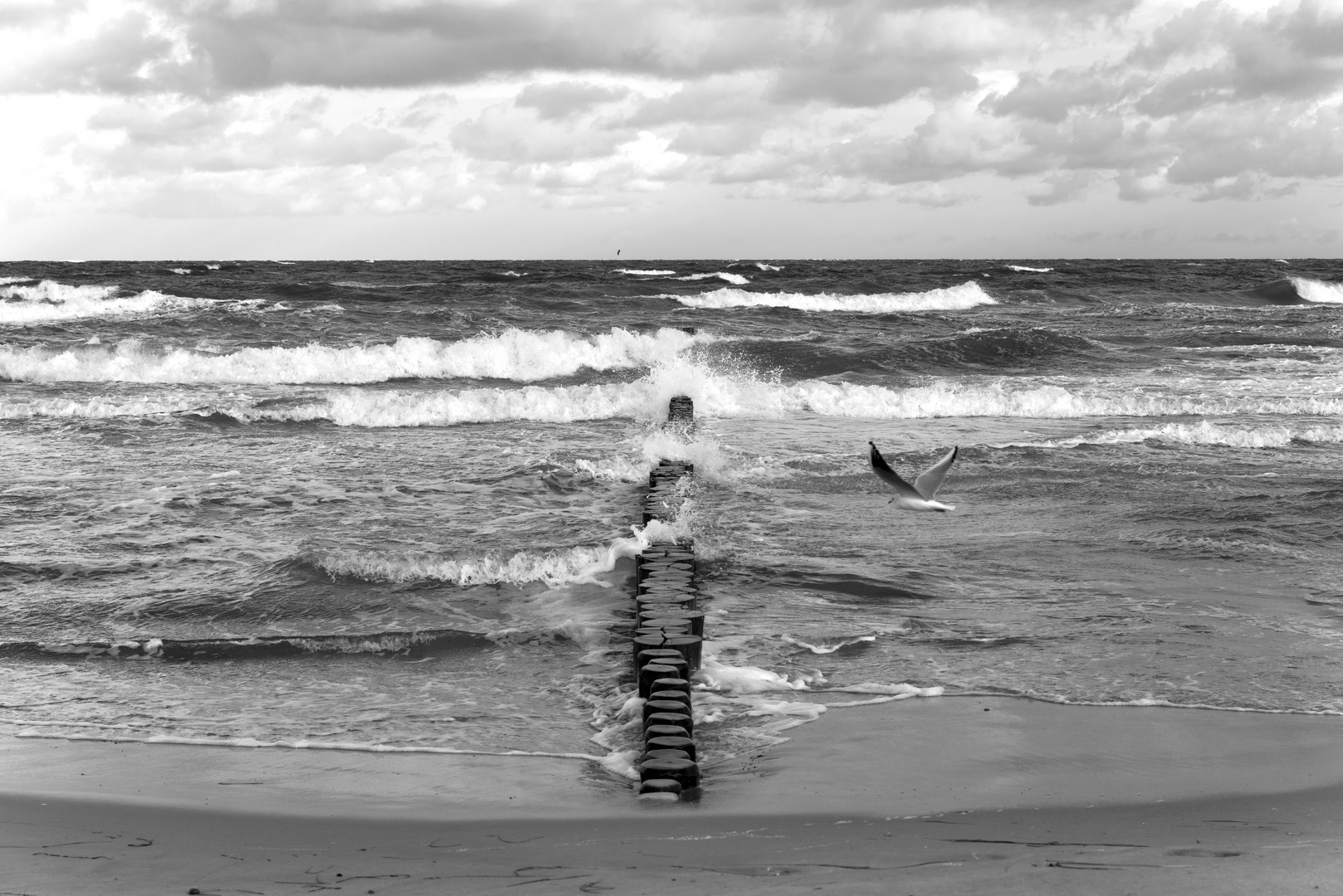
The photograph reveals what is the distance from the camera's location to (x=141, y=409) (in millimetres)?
15805

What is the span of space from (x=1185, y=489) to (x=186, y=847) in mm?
9112

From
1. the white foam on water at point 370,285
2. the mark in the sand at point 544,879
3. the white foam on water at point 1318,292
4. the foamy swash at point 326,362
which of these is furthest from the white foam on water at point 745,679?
the white foam on water at point 1318,292

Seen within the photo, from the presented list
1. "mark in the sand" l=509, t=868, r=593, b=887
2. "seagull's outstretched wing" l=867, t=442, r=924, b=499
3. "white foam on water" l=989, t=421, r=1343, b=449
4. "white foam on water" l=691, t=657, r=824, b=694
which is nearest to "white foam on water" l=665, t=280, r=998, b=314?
"white foam on water" l=989, t=421, r=1343, b=449

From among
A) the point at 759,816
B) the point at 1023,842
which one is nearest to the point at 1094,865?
the point at 1023,842

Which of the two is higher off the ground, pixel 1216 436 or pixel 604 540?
pixel 1216 436

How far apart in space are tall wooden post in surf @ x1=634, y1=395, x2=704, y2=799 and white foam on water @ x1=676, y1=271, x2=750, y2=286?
118 ft

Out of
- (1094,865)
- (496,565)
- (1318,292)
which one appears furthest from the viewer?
(1318,292)

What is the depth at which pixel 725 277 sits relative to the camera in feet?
151

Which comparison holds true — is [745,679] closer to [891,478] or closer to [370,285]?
[891,478]

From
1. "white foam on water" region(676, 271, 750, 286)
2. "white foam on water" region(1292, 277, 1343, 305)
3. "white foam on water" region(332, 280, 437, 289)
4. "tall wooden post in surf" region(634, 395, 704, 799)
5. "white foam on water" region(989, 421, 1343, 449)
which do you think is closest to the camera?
"tall wooden post in surf" region(634, 395, 704, 799)

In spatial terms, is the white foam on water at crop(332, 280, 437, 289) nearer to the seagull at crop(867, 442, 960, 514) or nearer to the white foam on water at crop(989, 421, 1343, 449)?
the white foam on water at crop(989, 421, 1343, 449)

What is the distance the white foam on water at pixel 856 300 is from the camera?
37.0 metres

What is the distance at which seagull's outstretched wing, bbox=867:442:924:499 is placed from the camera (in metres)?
5.19

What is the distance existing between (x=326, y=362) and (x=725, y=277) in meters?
26.5
